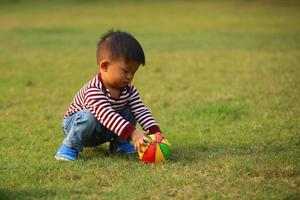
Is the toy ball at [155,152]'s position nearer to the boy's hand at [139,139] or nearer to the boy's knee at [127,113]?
the boy's hand at [139,139]

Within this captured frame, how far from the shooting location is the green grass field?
4992 mm

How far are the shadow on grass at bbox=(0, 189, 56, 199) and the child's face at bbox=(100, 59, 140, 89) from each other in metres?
1.52

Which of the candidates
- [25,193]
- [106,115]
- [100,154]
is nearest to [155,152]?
[106,115]

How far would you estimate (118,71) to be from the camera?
5809mm

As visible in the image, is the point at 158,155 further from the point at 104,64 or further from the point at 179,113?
the point at 179,113

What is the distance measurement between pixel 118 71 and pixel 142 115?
2.11ft

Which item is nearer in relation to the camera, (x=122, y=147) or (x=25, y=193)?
(x=25, y=193)

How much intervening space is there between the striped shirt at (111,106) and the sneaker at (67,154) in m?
0.43

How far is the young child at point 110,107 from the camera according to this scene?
5.74 metres

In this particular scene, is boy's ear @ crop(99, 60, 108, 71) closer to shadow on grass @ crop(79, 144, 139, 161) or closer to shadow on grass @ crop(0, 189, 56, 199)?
shadow on grass @ crop(79, 144, 139, 161)

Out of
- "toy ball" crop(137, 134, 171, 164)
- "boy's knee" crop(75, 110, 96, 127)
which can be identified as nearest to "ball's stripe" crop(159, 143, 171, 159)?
"toy ball" crop(137, 134, 171, 164)

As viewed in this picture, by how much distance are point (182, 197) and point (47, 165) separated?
5.08ft

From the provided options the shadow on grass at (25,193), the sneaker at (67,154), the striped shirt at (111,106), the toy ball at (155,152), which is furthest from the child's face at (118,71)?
the shadow on grass at (25,193)

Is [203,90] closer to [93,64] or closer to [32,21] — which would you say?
[93,64]
